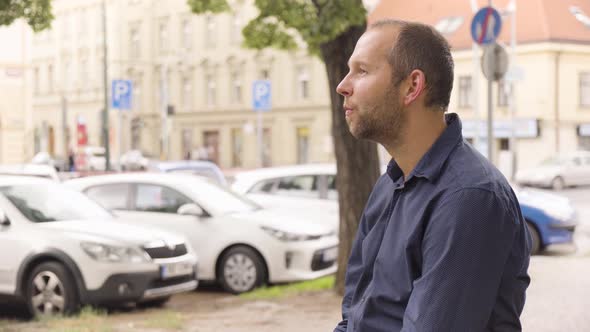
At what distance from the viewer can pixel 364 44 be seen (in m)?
2.54

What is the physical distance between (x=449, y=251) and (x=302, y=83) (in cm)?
5685

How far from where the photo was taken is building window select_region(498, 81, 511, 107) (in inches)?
1902

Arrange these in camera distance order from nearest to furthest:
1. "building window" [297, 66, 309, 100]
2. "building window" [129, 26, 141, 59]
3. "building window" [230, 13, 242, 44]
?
"building window" [297, 66, 309, 100] → "building window" [230, 13, 242, 44] → "building window" [129, 26, 141, 59]

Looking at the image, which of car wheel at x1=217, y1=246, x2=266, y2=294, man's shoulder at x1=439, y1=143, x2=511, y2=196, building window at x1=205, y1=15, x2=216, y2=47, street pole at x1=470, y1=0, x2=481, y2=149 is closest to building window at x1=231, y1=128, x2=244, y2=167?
building window at x1=205, y1=15, x2=216, y2=47

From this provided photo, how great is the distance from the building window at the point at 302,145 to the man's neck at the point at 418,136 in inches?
2186

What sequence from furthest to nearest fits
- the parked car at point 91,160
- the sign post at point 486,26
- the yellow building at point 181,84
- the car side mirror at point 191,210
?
the yellow building at point 181,84 < the parked car at point 91,160 < the sign post at point 486,26 < the car side mirror at point 191,210

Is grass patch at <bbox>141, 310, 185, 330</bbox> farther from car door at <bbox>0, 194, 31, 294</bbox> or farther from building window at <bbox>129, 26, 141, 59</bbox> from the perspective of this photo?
building window at <bbox>129, 26, 141, 59</bbox>

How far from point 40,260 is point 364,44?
311 inches

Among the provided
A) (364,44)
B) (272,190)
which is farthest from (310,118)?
(364,44)

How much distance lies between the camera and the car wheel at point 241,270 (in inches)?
464

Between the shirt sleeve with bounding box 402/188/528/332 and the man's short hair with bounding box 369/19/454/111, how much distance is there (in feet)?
1.04

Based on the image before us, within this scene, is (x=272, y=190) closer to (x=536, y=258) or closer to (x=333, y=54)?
(x=536, y=258)

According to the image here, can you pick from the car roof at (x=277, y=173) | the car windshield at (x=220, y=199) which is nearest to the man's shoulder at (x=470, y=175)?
the car windshield at (x=220, y=199)

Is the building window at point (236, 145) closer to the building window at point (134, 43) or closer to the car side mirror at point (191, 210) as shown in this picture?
the building window at point (134, 43)
